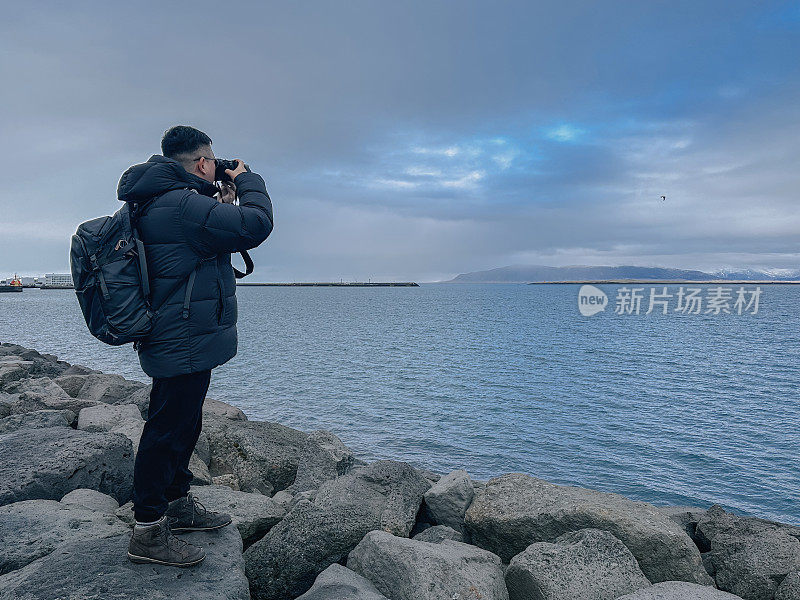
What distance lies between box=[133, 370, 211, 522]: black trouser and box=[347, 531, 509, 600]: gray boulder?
2.00 meters

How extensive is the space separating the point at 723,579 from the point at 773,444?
14899 millimetres

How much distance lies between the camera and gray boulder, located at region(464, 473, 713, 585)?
19.8 feet

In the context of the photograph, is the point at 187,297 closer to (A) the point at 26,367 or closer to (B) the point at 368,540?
(B) the point at 368,540

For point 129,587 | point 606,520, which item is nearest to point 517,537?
point 606,520

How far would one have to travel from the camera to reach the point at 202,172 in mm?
4070

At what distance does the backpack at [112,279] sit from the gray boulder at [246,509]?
8.83 feet

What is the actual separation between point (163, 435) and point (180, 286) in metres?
1.07

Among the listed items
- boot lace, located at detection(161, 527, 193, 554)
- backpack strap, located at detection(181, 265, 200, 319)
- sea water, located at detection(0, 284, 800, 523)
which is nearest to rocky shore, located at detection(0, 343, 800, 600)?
boot lace, located at detection(161, 527, 193, 554)

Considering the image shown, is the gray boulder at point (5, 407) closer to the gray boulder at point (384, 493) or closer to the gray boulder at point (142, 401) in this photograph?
the gray boulder at point (142, 401)

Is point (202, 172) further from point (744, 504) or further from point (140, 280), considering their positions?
point (744, 504)

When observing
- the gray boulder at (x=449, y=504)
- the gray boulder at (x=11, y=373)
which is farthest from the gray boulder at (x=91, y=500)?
the gray boulder at (x=11, y=373)

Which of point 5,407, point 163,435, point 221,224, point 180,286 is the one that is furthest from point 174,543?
point 5,407

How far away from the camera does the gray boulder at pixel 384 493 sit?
6.11 meters

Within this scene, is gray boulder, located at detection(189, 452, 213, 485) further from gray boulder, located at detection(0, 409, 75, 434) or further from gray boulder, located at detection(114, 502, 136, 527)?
gray boulder, located at detection(0, 409, 75, 434)
